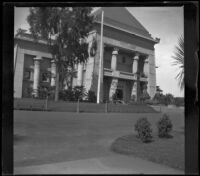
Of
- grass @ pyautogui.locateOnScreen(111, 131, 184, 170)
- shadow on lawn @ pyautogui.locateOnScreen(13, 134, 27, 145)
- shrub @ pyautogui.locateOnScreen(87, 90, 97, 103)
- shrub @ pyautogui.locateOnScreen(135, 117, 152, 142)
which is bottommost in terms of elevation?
grass @ pyautogui.locateOnScreen(111, 131, 184, 170)

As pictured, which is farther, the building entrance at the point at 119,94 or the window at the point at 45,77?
the building entrance at the point at 119,94

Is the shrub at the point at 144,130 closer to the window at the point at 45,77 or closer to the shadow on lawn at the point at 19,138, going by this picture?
the shadow on lawn at the point at 19,138

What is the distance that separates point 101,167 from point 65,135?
128 inches

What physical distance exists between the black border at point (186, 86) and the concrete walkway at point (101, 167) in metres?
0.44

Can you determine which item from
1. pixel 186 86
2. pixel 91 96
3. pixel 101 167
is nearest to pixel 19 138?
pixel 101 167

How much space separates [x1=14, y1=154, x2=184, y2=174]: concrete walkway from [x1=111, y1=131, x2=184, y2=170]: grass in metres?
0.33

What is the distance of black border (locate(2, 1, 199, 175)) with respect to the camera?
4070 millimetres

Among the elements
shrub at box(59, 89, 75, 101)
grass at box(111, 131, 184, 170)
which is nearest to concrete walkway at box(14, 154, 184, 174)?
grass at box(111, 131, 184, 170)

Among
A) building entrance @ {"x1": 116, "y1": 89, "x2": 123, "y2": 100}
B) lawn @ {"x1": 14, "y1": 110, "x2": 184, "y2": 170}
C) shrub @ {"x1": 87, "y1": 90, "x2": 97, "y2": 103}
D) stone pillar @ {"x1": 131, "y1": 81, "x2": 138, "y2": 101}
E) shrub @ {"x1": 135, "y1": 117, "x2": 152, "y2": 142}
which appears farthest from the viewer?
shrub @ {"x1": 87, "y1": 90, "x2": 97, "y2": 103}

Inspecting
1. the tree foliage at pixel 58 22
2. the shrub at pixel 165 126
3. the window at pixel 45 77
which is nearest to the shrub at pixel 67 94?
the window at pixel 45 77

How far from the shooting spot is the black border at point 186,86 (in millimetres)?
4070

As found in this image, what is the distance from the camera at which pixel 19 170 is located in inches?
166

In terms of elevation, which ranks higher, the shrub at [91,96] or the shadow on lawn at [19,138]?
the shrub at [91,96]

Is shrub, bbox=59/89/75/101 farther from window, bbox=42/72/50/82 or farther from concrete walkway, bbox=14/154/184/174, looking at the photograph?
concrete walkway, bbox=14/154/184/174
